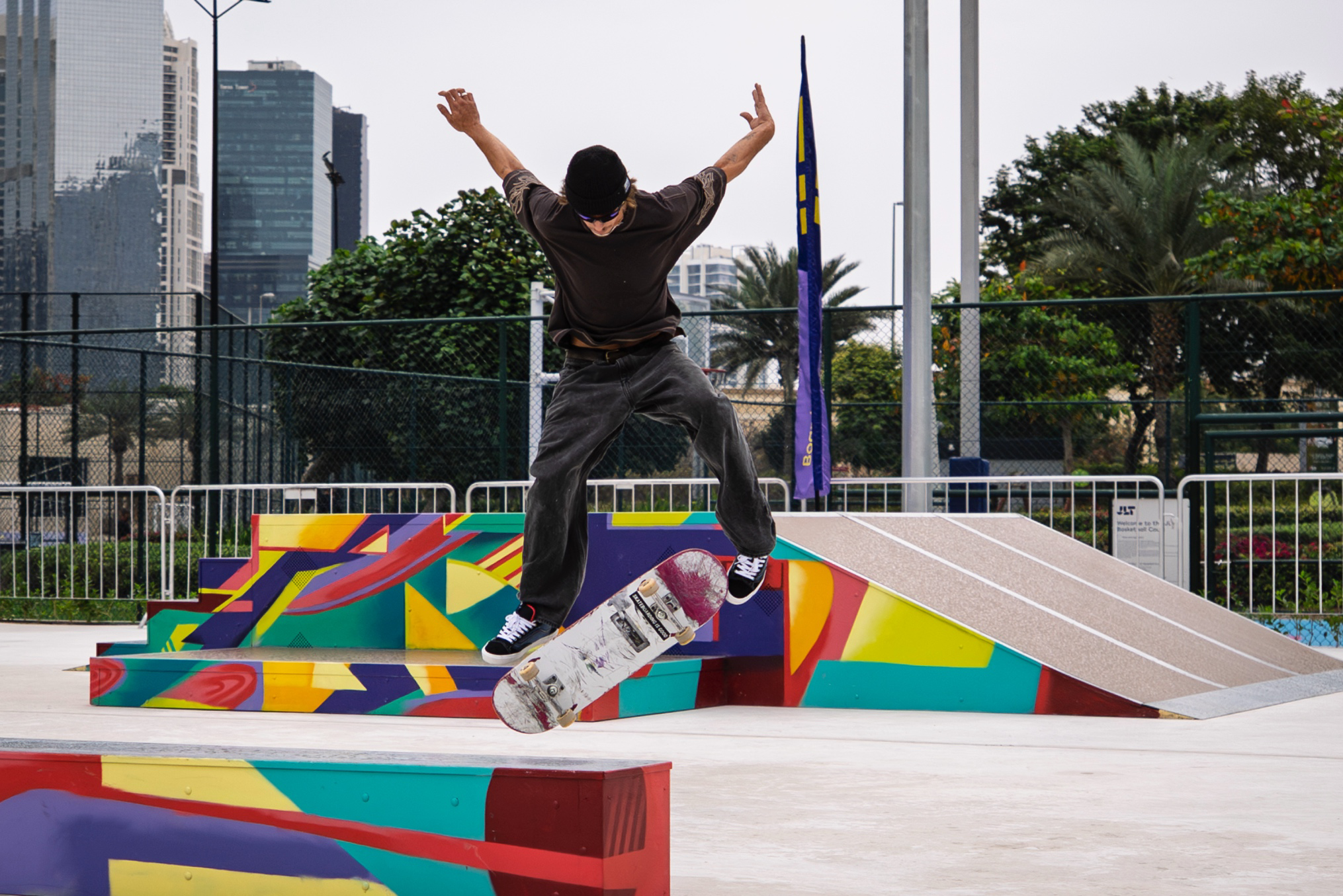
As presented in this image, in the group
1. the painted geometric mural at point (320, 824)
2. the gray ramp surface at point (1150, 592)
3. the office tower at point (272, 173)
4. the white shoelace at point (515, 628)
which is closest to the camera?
the painted geometric mural at point (320, 824)

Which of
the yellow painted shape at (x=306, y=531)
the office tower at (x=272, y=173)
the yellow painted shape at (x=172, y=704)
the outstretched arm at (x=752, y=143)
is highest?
the office tower at (x=272, y=173)

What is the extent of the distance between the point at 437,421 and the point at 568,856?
1374 cm

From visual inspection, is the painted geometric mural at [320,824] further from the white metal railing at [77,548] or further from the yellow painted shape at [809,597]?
the white metal railing at [77,548]

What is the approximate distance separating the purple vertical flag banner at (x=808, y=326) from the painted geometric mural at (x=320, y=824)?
4.83 m

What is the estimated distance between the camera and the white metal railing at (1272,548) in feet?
33.2

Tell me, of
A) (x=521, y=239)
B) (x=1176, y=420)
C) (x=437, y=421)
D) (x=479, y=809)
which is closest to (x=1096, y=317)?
(x=1176, y=420)

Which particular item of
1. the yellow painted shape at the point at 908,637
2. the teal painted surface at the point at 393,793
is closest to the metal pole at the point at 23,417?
the yellow painted shape at the point at 908,637

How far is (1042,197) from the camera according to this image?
3919cm

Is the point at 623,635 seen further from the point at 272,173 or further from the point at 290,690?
the point at 272,173

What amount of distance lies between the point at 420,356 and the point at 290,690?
11180 millimetres

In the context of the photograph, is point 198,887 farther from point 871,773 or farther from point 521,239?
point 521,239

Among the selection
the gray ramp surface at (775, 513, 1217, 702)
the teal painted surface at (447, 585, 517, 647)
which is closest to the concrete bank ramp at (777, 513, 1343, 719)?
the gray ramp surface at (775, 513, 1217, 702)

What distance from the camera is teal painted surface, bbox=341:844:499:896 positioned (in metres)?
3.07

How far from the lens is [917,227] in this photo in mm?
9391
